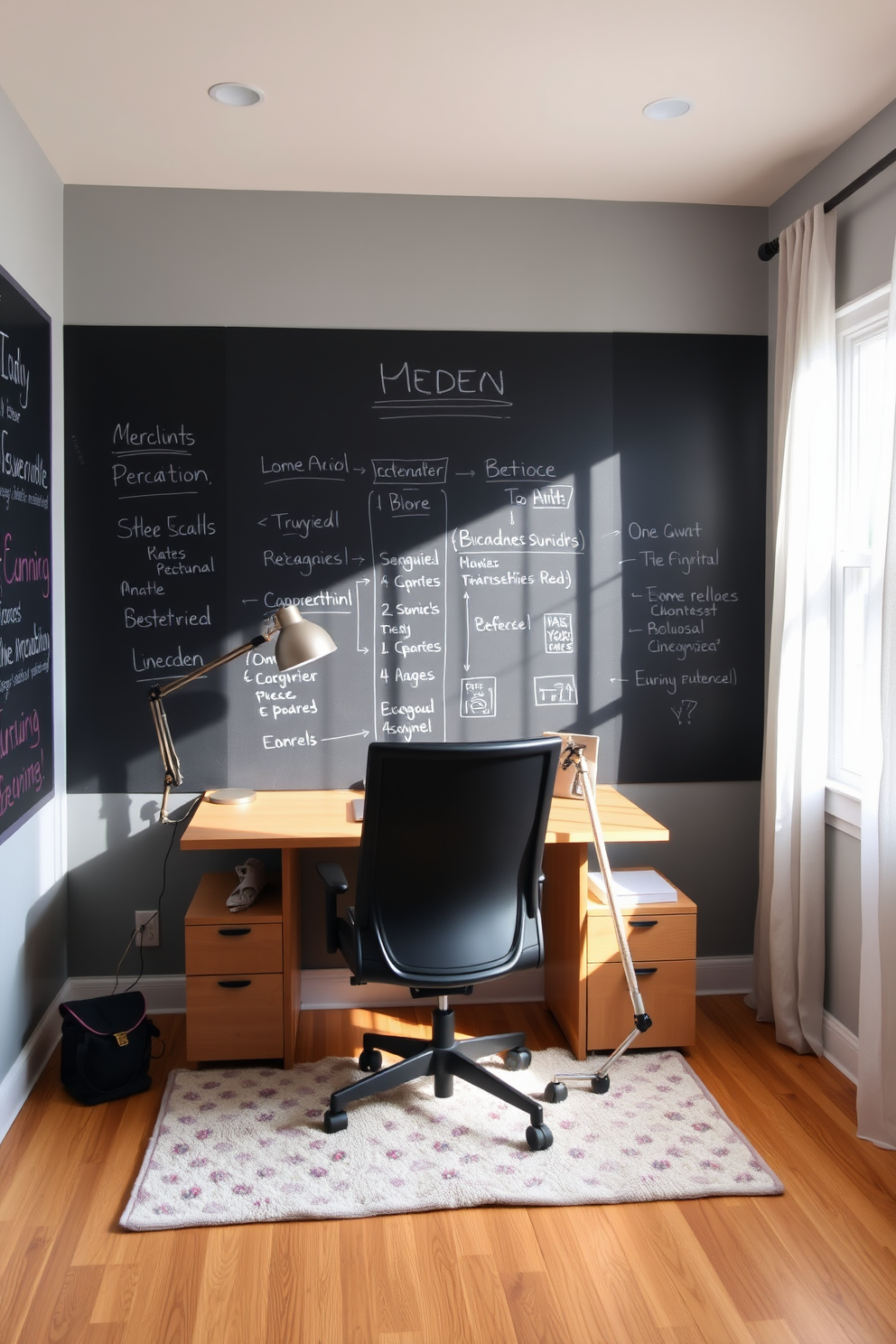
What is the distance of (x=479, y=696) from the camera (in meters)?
3.43

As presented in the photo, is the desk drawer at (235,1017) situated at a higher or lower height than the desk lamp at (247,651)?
lower

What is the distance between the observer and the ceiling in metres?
2.27

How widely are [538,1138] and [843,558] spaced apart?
1.88m

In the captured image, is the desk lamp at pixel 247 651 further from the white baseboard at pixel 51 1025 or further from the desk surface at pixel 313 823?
the white baseboard at pixel 51 1025

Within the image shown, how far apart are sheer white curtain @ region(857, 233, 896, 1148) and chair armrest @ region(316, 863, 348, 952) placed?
1.34 meters

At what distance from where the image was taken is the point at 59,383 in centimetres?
322

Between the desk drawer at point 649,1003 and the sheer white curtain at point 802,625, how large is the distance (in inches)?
12.5

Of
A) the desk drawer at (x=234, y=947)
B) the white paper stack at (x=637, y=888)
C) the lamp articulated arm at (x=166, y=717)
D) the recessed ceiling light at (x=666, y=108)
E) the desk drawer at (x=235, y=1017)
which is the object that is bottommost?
the desk drawer at (x=235, y=1017)

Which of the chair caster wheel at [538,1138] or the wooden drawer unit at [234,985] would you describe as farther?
the wooden drawer unit at [234,985]

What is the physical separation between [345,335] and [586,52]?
1.18 m

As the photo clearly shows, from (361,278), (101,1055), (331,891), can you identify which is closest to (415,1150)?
(331,891)

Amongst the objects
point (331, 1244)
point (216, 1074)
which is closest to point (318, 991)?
point (216, 1074)

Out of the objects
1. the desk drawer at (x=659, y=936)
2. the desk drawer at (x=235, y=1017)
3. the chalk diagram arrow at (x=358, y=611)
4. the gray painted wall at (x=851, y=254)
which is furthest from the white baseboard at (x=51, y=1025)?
the gray painted wall at (x=851, y=254)

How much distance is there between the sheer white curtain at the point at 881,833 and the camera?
250 cm
